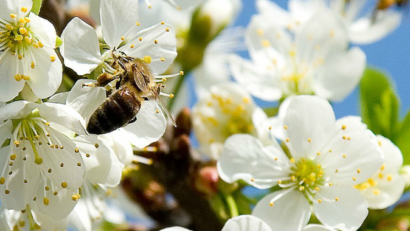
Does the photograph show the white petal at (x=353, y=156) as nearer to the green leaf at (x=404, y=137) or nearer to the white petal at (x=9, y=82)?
the green leaf at (x=404, y=137)

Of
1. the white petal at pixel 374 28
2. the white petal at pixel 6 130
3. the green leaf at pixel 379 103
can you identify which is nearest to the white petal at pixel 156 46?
the white petal at pixel 6 130

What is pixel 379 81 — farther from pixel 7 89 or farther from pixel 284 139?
pixel 7 89

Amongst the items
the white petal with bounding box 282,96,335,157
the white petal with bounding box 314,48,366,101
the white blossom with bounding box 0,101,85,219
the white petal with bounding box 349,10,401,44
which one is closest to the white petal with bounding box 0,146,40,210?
the white blossom with bounding box 0,101,85,219

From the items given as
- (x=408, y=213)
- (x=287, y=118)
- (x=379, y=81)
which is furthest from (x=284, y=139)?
(x=379, y=81)

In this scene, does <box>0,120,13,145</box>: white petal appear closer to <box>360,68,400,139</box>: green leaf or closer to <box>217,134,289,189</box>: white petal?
<box>217,134,289,189</box>: white petal

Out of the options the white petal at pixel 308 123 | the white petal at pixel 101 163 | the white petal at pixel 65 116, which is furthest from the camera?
the white petal at pixel 308 123
